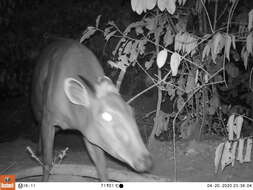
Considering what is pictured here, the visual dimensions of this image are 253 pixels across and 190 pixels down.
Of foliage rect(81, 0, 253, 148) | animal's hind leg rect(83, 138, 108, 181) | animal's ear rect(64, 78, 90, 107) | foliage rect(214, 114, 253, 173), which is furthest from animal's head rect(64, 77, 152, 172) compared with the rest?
foliage rect(81, 0, 253, 148)

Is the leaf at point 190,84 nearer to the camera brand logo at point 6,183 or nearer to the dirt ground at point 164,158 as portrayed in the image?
the dirt ground at point 164,158

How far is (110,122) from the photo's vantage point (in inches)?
75.0

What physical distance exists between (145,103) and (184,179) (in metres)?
1.32

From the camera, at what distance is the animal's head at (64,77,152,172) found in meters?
1.83

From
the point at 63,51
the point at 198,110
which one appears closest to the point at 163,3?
the point at 63,51

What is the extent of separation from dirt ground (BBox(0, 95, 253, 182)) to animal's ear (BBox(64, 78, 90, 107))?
0.76m

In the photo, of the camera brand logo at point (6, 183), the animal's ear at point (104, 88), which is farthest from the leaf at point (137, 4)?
the camera brand logo at point (6, 183)

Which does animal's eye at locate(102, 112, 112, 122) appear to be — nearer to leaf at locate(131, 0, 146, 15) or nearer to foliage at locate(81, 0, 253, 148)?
leaf at locate(131, 0, 146, 15)

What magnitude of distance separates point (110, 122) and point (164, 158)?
3.78 ft

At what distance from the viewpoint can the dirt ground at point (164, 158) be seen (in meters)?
2.58

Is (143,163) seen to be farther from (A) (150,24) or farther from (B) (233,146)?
(A) (150,24)

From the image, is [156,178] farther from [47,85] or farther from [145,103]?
[145,103]

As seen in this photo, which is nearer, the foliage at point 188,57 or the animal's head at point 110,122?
the animal's head at point 110,122

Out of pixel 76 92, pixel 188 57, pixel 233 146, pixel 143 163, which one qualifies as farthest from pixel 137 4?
pixel 188 57
